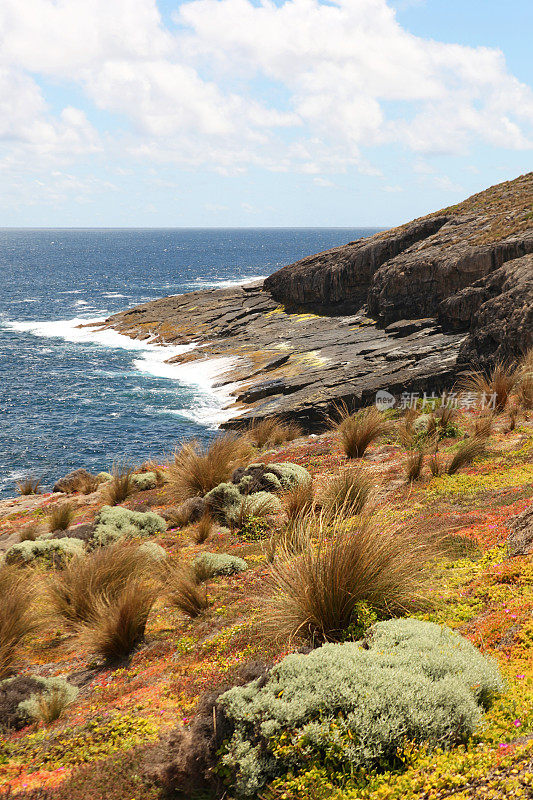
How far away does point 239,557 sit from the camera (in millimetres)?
7207

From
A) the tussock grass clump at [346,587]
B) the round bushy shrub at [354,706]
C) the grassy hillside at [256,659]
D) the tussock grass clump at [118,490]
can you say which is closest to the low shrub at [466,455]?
the grassy hillside at [256,659]

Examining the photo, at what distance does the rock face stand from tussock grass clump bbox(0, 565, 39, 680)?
13.8 meters

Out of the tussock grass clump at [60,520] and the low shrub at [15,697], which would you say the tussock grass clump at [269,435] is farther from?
the low shrub at [15,697]

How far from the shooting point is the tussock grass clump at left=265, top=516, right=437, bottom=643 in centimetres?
439

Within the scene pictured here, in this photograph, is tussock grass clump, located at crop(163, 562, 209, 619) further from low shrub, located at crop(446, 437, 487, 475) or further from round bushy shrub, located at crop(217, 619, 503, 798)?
low shrub, located at crop(446, 437, 487, 475)

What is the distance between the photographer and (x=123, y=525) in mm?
9383

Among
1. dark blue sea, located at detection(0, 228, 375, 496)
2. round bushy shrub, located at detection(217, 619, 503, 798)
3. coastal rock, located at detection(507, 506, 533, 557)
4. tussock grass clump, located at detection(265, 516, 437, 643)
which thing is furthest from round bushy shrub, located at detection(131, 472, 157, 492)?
dark blue sea, located at detection(0, 228, 375, 496)

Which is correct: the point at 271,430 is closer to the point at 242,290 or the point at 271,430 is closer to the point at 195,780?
the point at 195,780

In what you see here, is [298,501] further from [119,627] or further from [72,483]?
[72,483]

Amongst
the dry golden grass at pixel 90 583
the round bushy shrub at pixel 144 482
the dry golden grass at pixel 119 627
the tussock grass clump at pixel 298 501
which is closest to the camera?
the dry golden grass at pixel 119 627

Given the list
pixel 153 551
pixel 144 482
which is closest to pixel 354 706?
pixel 153 551

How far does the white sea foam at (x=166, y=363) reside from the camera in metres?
31.0

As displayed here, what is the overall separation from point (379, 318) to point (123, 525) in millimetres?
28942

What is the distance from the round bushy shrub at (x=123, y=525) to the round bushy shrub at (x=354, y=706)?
5.67 metres
